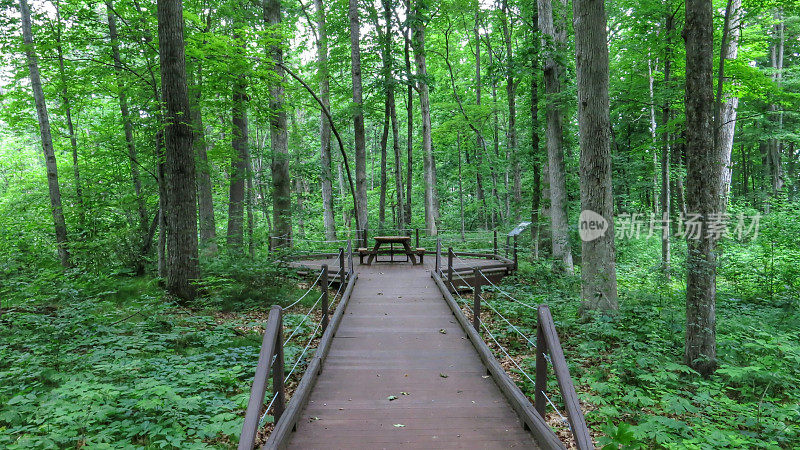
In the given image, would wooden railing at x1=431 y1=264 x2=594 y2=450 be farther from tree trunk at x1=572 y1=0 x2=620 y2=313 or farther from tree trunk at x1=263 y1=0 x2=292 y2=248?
Result: tree trunk at x1=263 y1=0 x2=292 y2=248

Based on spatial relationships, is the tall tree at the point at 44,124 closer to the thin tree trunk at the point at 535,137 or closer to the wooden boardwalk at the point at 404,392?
the wooden boardwalk at the point at 404,392

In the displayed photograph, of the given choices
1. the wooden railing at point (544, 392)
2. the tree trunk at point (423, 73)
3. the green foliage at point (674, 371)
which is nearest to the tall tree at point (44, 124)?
the wooden railing at point (544, 392)

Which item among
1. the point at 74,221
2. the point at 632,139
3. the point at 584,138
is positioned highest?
the point at 632,139

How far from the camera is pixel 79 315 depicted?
6184 mm

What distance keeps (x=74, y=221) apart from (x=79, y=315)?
22.5 feet

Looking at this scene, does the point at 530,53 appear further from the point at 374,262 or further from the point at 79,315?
the point at 79,315

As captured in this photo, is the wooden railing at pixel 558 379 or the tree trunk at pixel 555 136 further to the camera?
the tree trunk at pixel 555 136

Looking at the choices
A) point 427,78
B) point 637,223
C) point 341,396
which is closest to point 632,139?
point 637,223

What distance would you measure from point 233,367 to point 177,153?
463 cm

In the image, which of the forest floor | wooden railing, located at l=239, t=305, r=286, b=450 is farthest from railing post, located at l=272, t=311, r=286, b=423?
the forest floor

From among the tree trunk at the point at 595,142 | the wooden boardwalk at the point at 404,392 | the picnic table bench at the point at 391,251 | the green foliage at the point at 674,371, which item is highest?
the tree trunk at the point at 595,142

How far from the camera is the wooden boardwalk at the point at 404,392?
354 centimetres

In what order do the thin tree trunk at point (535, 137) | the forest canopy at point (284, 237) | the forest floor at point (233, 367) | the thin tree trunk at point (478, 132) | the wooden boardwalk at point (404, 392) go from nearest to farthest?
1. the wooden boardwalk at point (404, 392)
2. the forest floor at point (233, 367)
3. the forest canopy at point (284, 237)
4. the thin tree trunk at point (535, 137)
5. the thin tree trunk at point (478, 132)

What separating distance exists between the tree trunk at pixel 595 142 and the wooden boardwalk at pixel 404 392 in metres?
2.85
